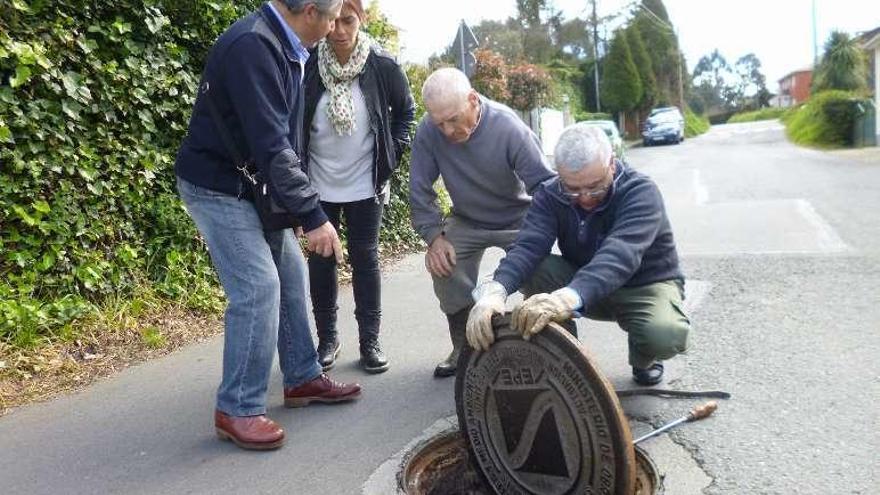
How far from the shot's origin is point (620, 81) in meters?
44.2

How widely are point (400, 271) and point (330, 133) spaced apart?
11.6 feet

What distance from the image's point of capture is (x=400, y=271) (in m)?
7.34

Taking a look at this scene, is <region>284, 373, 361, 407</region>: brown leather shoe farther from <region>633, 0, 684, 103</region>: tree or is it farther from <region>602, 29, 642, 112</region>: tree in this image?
<region>633, 0, 684, 103</region>: tree

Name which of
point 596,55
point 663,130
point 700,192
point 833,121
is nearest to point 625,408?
point 700,192

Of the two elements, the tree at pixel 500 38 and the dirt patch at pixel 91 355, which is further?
the tree at pixel 500 38

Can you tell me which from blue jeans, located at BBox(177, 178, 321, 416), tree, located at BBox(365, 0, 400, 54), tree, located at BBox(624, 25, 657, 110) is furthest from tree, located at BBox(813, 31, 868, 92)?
blue jeans, located at BBox(177, 178, 321, 416)

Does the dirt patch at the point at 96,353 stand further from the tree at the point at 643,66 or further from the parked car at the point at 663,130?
the tree at the point at 643,66

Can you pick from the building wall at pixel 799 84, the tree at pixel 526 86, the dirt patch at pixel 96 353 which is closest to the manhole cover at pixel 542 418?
the dirt patch at pixel 96 353

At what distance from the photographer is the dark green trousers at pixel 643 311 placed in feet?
10.7

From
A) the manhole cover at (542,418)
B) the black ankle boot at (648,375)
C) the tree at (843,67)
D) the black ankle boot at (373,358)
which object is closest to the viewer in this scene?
the manhole cover at (542,418)

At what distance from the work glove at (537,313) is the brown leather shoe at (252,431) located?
1384 mm

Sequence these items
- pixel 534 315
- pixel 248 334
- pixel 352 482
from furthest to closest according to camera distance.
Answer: pixel 248 334, pixel 352 482, pixel 534 315

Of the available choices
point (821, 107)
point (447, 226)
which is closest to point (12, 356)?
point (447, 226)

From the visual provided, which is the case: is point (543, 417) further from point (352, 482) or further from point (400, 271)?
point (400, 271)
